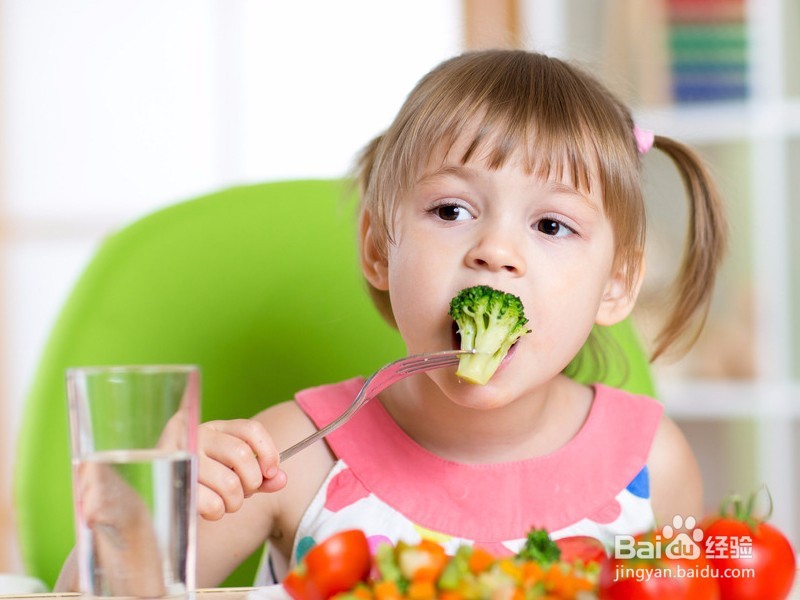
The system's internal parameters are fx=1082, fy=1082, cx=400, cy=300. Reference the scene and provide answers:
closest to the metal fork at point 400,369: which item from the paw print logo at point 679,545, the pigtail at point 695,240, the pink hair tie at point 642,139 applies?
the paw print logo at point 679,545

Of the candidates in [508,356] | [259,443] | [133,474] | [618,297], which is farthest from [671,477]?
[133,474]

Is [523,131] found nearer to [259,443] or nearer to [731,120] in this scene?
[259,443]

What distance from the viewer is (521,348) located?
1.05 m

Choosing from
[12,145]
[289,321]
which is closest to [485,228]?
[289,321]

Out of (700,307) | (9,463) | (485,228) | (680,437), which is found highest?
(485,228)

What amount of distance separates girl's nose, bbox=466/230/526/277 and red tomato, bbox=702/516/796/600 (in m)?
0.34

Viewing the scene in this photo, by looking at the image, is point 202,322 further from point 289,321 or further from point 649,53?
point 649,53

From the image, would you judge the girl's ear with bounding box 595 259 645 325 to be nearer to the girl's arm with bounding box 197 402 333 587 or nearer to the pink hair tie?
the pink hair tie

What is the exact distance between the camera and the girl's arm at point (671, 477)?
4.30 ft

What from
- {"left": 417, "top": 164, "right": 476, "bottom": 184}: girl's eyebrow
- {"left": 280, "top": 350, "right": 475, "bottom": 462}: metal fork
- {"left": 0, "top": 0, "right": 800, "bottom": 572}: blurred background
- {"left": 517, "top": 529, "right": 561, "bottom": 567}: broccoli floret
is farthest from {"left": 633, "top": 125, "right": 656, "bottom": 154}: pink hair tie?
{"left": 0, "top": 0, "right": 800, "bottom": 572}: blurred background

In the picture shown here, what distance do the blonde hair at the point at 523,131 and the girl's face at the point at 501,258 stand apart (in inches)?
0.8

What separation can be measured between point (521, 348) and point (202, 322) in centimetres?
50

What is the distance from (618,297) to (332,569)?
68cm

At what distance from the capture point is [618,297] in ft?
4.09
